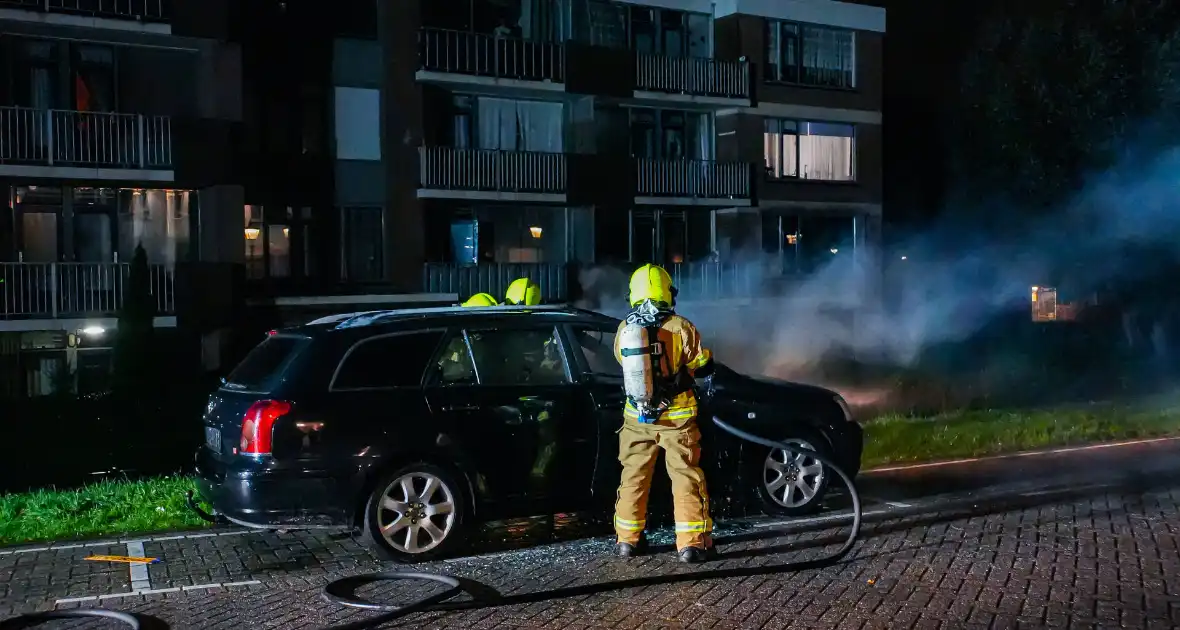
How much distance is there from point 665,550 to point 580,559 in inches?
23.7

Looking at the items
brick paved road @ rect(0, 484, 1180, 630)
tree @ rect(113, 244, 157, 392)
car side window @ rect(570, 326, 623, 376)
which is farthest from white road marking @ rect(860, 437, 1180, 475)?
tree @ rect(113, 244, 157, 392)

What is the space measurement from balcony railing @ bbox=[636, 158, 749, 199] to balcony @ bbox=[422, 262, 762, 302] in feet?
5.68

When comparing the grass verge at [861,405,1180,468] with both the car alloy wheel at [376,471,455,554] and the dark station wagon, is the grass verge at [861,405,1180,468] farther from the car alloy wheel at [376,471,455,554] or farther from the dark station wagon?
the car alloy wheel at [376,471,455,554]

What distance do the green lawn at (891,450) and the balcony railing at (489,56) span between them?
12736mm

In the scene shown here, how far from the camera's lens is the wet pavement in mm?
6195

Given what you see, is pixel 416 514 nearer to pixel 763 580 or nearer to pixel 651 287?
pixel 651 287

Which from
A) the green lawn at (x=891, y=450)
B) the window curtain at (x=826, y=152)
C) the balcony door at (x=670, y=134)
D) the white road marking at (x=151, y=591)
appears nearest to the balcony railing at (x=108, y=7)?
the balcony door at (x=670, y=134)

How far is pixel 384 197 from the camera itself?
24.2 m

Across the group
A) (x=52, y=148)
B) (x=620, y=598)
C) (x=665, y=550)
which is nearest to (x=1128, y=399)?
(x=665, y=550)

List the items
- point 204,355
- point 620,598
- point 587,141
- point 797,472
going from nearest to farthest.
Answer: point 620,598 < point 797,472 < point 204,355 < point 587,141

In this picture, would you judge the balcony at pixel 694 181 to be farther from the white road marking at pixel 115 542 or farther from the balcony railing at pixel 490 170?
the white road marking at pixel 115 542

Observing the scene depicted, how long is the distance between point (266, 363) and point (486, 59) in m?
17.8

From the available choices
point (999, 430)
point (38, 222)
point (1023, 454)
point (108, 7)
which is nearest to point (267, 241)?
point (38, 222)

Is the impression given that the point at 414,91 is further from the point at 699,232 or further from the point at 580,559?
the point at 580,559
